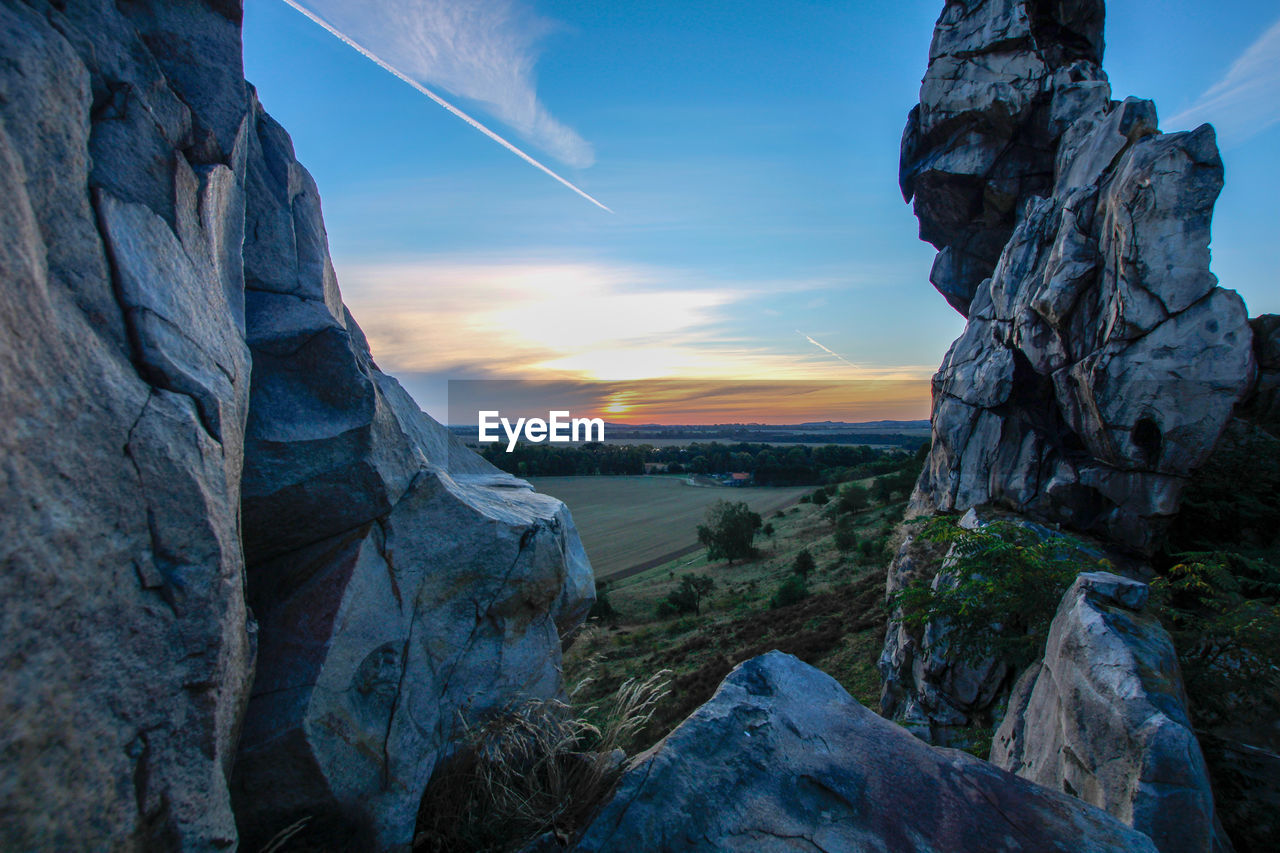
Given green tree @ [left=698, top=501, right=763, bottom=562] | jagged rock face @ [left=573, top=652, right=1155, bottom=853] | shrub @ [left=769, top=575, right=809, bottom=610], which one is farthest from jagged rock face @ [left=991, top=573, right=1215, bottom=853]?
green tree @ [left=698, top=501, right=763, bottom=562]

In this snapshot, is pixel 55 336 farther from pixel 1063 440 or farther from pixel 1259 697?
pixel 1063 440

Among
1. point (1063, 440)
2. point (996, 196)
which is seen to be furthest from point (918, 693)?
point (996, 196)

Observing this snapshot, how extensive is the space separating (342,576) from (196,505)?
1.85m

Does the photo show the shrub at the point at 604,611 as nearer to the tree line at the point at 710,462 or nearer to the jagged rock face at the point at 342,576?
the jagged rock face at the point at 342,576

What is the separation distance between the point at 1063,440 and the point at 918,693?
1071cm

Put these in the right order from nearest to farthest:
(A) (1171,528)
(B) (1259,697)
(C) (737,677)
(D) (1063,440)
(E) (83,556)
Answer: (E) (83,556), (C) (737,677), (B) (1259,697), (A) (1171,528), (D) (1063,440)

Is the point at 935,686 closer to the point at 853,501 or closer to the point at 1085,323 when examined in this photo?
the point at 1085,323

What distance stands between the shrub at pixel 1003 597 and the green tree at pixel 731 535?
1370 inches

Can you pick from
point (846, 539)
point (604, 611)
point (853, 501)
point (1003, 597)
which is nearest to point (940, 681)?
point (1003, 597)

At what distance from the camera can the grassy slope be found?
747 inches

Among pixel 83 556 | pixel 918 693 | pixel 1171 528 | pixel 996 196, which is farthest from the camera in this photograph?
pixel 996 196

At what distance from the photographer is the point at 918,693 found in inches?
592

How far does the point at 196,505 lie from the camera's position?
3549 mm

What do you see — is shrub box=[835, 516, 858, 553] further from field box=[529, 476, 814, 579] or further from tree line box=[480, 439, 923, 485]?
tree line box=[480, 439, 923, 485]
